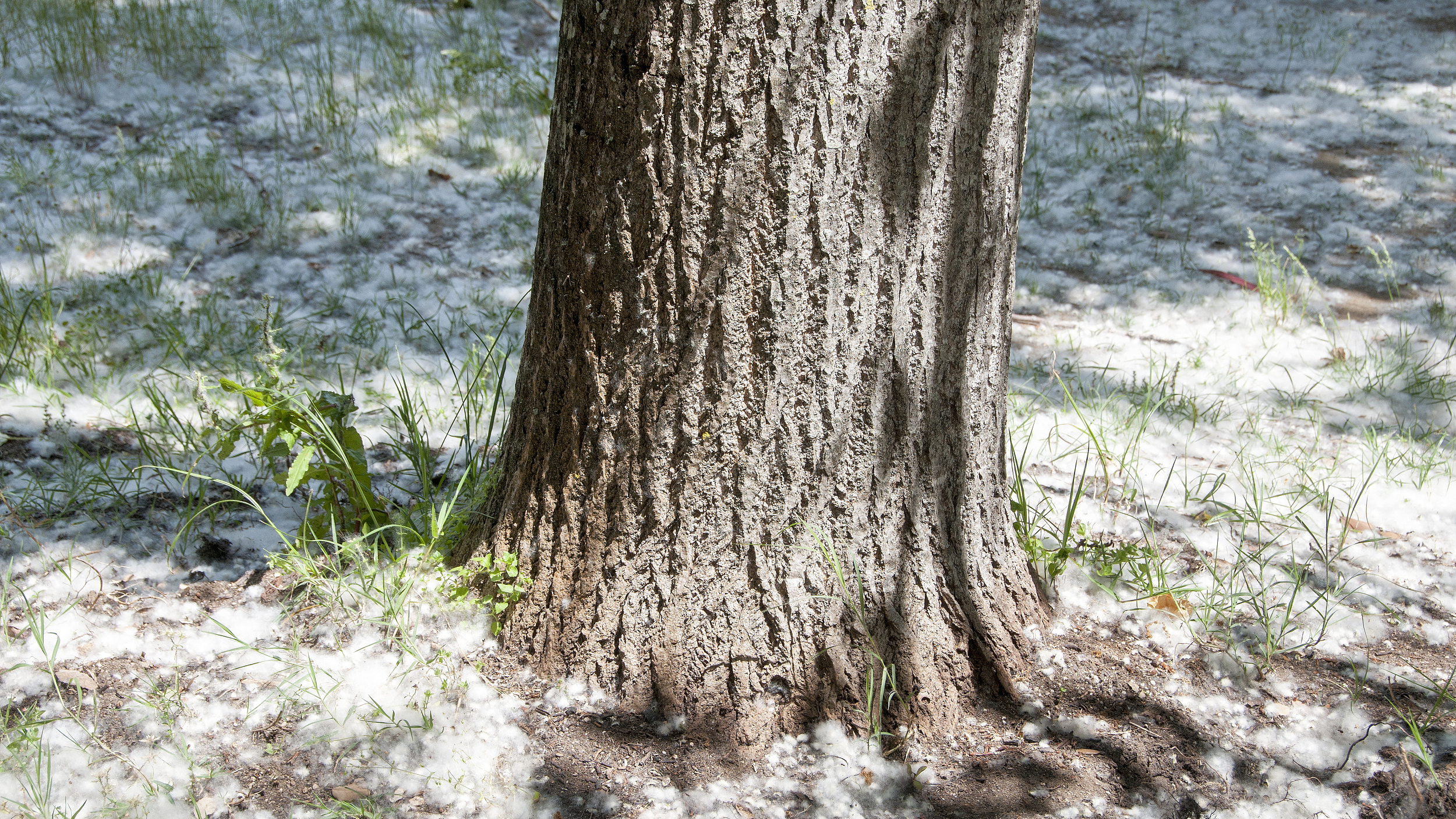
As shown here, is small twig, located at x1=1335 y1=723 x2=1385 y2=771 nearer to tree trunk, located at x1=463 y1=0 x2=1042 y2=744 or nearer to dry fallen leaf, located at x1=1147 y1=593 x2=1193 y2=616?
dry fallen leaf, located at x1=1147 y1=593 x2=1193 y2=616

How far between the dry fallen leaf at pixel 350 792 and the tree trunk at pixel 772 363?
40 cm

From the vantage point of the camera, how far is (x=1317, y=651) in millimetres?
2010

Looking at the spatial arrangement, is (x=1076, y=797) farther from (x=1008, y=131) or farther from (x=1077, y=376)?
(x=1077, y=376)

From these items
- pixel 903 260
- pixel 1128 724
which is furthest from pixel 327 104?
pixel 1128 724

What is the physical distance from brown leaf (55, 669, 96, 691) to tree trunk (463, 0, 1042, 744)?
770 millimetres

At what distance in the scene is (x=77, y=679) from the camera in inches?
69.9

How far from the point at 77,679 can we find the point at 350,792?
25.4 inches

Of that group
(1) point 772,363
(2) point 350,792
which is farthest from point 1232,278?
(2) point 350,792

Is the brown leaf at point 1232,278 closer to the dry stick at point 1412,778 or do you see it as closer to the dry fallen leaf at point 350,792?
the dry stick at point 1412,778

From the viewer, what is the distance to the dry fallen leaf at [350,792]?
1.62 metres

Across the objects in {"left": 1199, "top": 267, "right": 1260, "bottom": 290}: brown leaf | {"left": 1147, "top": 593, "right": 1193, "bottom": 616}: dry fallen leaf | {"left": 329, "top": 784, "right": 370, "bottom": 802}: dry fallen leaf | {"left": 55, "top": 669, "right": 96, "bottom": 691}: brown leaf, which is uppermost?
{"left": 1199, "top": 267, "right": 1260, "bottom": 290}: brown leaf

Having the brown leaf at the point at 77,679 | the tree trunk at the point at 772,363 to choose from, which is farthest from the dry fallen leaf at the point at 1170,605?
the brown leaf at the point at 77,679

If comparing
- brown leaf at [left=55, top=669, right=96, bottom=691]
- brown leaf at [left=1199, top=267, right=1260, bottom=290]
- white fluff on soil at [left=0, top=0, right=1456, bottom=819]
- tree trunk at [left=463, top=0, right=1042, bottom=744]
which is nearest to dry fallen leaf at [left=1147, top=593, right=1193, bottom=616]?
white fluff on soil at [left=0, top=0, right=1456, bottom=819]

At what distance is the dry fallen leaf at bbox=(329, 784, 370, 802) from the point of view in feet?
5.30
